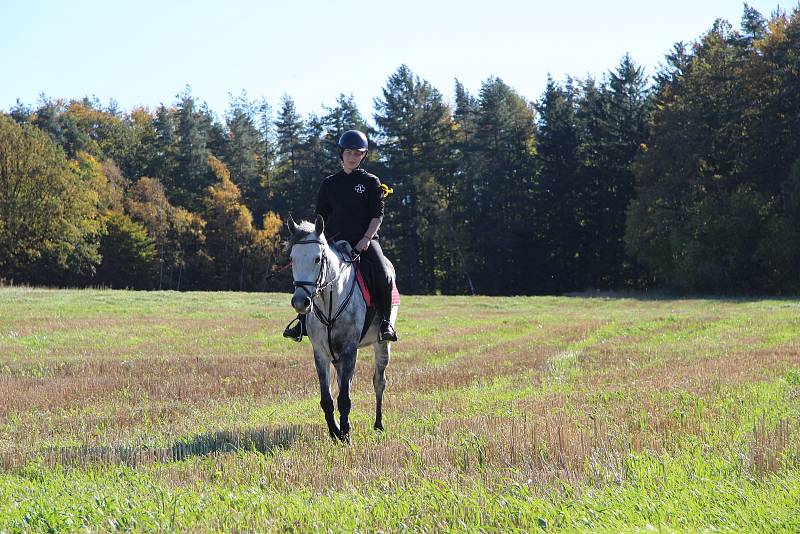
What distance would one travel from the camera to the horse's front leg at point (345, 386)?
875 cm

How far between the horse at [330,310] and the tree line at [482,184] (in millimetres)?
45289

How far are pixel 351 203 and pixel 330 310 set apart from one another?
153cm

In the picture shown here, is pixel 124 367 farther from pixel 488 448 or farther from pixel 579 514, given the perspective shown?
pixel 579 514

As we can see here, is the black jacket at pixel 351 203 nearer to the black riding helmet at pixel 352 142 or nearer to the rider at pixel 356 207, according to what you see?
the rider at pixel 356 207

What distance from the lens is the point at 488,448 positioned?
700cm

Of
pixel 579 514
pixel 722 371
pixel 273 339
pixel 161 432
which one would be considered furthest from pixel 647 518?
pixel 273 339

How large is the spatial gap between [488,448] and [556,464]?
79 cm

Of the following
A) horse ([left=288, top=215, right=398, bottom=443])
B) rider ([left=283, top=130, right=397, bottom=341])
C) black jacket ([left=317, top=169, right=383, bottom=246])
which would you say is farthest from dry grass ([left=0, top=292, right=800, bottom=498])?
black jacket ([left=317, top=169, right=383, bottom=246])

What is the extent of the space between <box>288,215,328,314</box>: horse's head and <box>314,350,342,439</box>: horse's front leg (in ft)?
3.96

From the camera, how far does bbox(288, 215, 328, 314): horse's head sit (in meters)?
7.87

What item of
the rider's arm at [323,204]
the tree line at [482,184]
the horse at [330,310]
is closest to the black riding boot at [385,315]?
the horse at [330,310]

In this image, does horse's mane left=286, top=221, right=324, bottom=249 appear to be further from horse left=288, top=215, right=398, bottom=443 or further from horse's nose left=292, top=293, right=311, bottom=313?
horse's nose left=292, top=293, right=311, bottom=313

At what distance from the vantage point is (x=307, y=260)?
8133mm

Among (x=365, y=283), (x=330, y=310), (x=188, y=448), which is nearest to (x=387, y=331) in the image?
(x=365, y=283)
